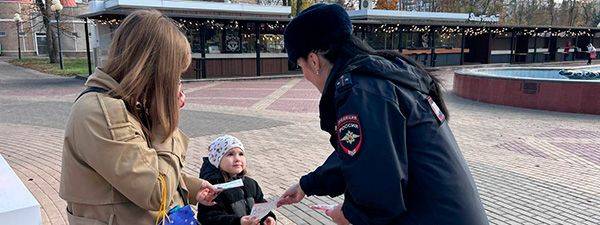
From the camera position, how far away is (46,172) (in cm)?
531

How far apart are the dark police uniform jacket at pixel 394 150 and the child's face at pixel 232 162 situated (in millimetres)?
1318

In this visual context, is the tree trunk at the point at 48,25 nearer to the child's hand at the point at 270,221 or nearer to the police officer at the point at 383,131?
A: the child's hand at the point at 270,221

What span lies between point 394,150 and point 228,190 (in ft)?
4.88

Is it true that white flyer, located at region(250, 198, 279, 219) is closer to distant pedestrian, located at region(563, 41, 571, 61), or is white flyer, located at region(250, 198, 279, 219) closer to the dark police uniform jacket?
the dark police uniform jacket

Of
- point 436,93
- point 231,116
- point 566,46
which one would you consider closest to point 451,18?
point 566,46

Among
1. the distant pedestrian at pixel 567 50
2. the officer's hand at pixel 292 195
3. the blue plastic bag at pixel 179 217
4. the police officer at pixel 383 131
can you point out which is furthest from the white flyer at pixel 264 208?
the distant pedestrian at pixel 567 50

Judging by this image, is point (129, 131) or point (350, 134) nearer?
point (350, 134)

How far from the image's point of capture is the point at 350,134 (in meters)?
1.33

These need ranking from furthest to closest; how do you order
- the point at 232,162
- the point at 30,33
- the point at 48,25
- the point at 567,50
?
the point at 30,33
the point at 567,50
the point at 48,25
the point at 232,162

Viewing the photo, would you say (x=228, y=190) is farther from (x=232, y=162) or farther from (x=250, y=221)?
(x=250, y=221)

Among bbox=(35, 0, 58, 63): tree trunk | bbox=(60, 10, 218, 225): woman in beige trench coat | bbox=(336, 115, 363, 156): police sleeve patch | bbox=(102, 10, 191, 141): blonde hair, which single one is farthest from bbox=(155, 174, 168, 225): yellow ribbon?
bbox=(35, 0, 58, 63): tree trunk

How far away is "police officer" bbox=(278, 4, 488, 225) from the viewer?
1.30 m

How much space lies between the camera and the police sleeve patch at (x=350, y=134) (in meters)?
1.31

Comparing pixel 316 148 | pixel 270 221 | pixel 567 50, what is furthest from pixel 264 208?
pixel 567 50
